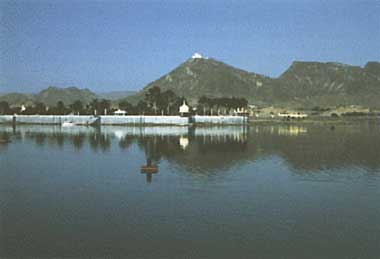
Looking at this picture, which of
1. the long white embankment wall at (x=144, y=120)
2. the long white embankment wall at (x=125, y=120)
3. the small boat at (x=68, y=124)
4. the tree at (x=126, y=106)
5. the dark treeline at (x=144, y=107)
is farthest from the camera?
the tree at (x=126, y=106)

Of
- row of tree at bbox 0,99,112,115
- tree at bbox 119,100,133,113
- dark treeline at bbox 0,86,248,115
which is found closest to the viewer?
dark treeline at bbox 0,86,248,115

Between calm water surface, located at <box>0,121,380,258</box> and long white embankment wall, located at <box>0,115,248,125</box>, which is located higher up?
long white embankment wall, located at <box>0,115,248,125</box>

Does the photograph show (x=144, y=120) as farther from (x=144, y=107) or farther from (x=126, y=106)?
(x=126, y=106)

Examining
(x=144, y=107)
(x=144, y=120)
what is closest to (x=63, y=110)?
(x=144, y=107)

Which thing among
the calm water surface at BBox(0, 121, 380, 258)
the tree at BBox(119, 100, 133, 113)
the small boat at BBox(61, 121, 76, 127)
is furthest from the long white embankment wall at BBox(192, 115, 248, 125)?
the calm water surface at BBox(0, 121, 380, 258)

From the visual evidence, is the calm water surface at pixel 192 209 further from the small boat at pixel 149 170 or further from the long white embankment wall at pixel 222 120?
the long white embankment wall at pixel 222 120

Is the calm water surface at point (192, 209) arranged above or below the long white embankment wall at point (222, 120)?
below

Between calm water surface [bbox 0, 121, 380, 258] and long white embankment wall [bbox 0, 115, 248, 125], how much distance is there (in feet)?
261

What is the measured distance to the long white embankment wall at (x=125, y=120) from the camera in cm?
12175

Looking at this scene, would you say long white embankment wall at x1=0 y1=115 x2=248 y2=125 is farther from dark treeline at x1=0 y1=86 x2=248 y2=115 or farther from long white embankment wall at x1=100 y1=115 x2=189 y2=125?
dark treeline at x1=0 y1=86 x2=248 y2=115

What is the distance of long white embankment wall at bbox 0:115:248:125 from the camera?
12175 cm

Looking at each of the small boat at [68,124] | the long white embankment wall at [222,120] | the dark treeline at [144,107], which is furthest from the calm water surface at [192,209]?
the dark treeline at [144,107]

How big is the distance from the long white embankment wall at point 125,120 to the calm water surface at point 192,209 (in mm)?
79684

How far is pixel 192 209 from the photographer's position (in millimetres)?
22562
